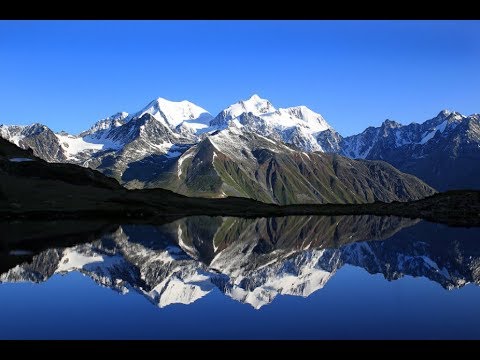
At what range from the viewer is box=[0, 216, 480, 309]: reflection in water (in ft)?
112

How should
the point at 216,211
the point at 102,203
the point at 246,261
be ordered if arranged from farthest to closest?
the point at 216,211 < the point at 102,203 < the point at 246,261

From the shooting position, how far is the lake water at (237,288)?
73.9 feet

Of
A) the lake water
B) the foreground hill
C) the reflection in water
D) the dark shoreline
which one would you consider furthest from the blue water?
the foreground hill

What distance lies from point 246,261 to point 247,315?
22.9 m

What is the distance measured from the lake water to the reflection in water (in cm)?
11

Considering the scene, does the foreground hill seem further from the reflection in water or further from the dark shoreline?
the reflection in water

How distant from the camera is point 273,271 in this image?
4125 cm

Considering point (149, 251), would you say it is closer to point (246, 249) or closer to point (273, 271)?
point (246, 249)

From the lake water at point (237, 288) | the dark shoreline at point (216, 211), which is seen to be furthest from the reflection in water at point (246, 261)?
the dark shoreline at point (216, 211)

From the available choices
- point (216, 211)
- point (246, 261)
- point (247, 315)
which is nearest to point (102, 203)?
point (216, 211)

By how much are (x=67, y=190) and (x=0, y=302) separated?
356 ft

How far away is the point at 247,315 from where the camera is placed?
24.9 m

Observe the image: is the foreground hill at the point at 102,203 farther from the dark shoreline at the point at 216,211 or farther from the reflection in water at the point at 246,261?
the reflection in water at the point at 246,261

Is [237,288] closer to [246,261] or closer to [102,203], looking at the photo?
[246,261]
